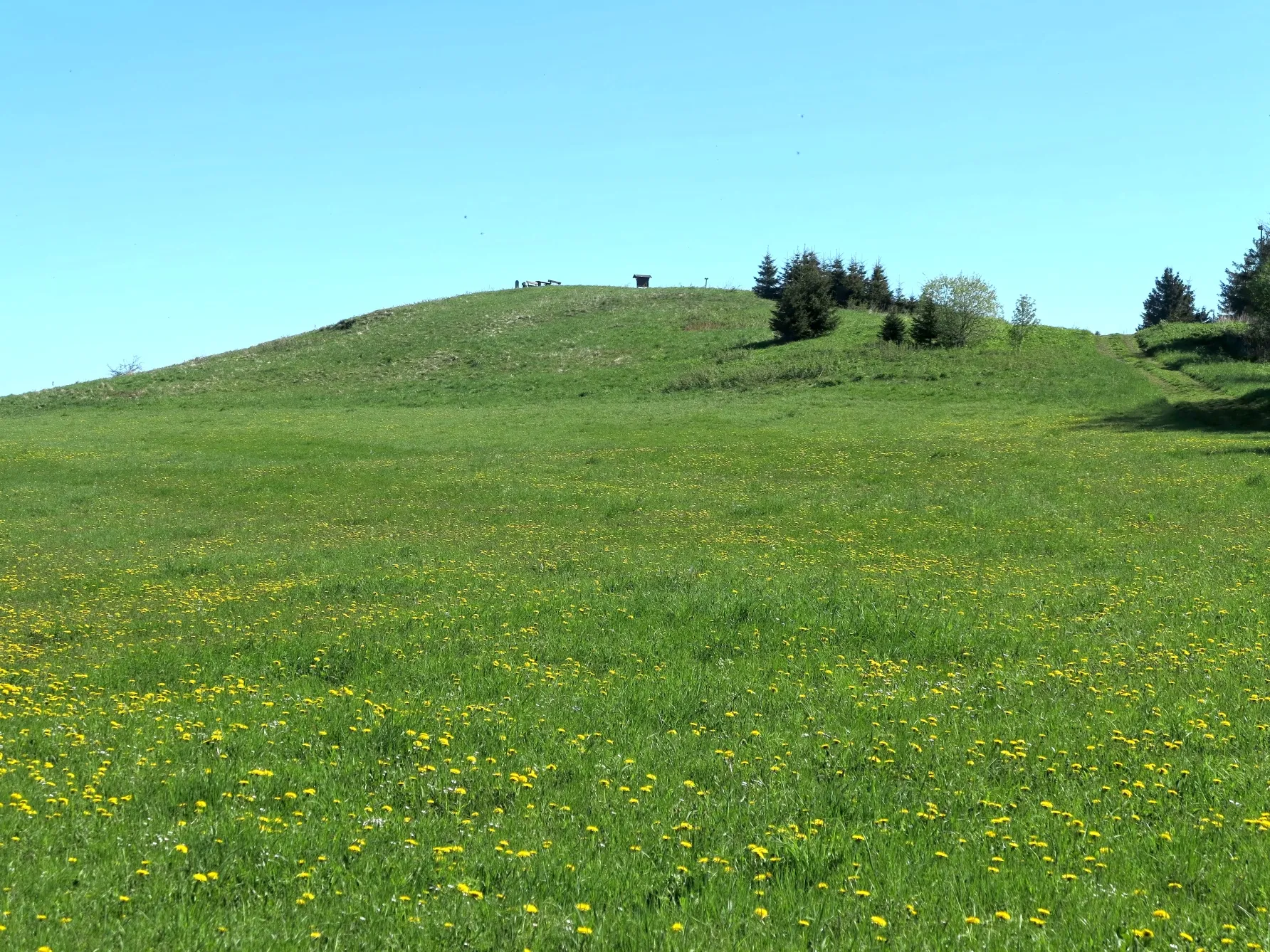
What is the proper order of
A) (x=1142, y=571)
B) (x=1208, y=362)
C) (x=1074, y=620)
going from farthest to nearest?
(x=1208, y=362), (x=1142, y=571), (x=1074, y=620)

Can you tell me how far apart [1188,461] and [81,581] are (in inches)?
1259

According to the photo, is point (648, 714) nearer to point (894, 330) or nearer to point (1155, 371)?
point (1155, 371)

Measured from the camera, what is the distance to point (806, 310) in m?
87.6

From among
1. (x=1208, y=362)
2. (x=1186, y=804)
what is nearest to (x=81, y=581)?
(x=1186, y=804)

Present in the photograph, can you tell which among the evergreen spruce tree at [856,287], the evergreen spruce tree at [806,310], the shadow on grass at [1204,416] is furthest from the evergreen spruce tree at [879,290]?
the shadow on grass at [1204,416]

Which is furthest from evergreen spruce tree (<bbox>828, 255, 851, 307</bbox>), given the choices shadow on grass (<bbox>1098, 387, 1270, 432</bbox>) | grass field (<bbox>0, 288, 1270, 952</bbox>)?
grass field (<bbox>0, 288, 1270, 952</bbox>)

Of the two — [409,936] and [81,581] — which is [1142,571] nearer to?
[409,936]

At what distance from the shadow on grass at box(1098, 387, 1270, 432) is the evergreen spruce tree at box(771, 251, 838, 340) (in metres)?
35.5

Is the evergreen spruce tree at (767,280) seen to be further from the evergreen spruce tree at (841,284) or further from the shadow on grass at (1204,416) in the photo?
the shadow on grass at (1204,416)

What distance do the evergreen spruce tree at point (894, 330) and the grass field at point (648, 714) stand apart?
4554cm

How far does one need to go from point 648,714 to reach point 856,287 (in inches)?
4256

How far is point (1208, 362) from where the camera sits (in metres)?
69.0

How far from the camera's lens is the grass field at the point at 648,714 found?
22.6ft

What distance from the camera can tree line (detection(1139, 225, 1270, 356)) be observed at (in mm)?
68312
